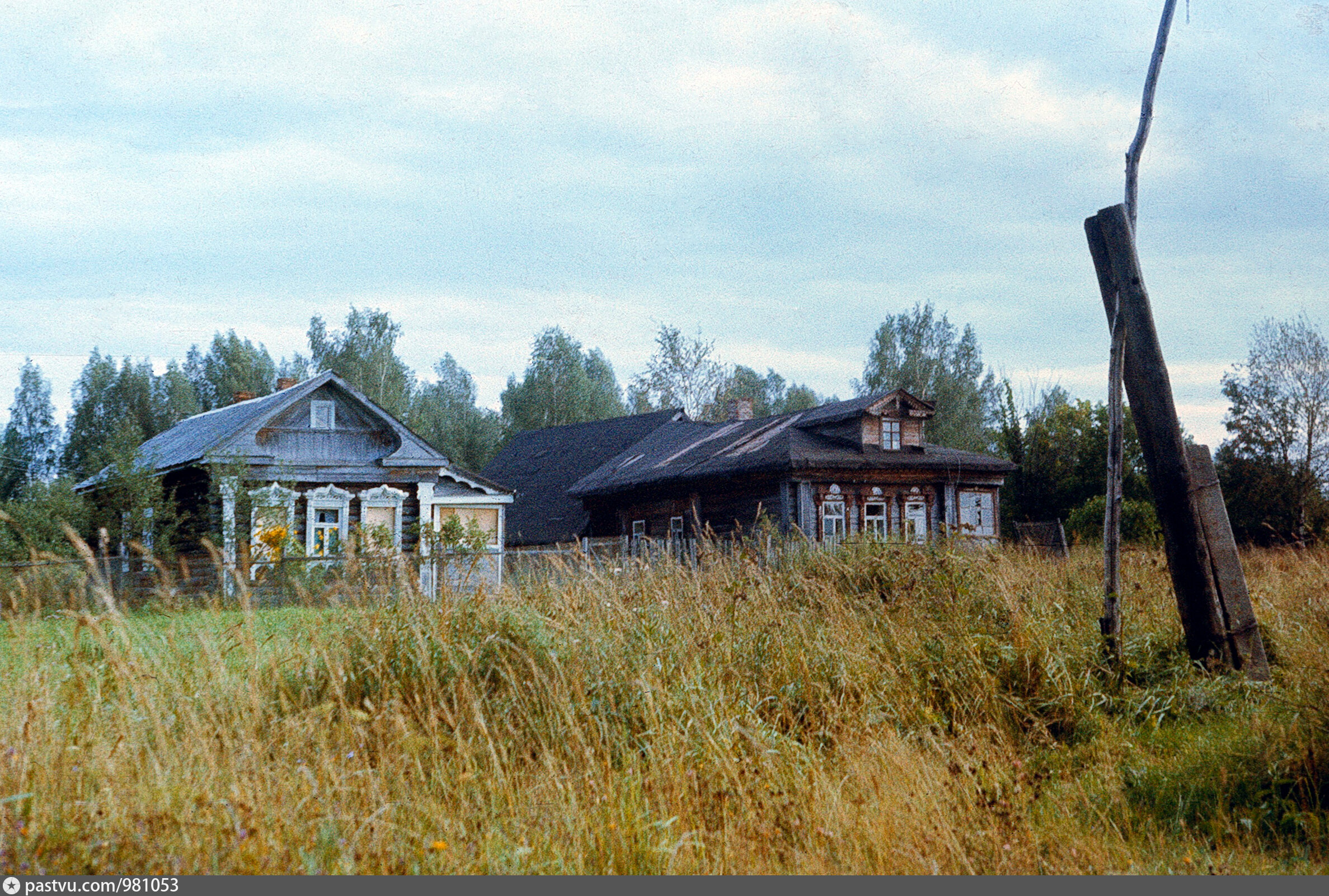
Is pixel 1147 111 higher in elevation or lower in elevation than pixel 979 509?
higher

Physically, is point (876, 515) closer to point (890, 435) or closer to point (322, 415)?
point (890, 435)

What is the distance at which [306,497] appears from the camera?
25.5 metres

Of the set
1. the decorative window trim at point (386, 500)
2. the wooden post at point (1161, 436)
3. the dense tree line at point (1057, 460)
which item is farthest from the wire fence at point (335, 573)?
the dense tree line at point (1057, 460)

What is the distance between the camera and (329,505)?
25.7 meters

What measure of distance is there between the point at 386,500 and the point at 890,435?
1333 centimetres

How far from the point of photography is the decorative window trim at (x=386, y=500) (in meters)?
26.0

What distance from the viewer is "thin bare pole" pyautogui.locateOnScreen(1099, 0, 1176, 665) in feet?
24.1

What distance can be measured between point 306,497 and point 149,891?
23429 mm

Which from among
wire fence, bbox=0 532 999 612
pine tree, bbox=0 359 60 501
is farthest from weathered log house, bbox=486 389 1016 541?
pine tree, bbox=0 359 60 501

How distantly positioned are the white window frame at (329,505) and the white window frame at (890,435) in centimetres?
1391

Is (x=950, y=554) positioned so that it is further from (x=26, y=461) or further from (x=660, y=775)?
(x=26, y=461)

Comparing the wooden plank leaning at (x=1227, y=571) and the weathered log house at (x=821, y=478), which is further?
the weathered log house at (x=821, y=478)

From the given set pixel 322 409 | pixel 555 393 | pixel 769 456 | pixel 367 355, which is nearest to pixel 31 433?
pixel 367 355

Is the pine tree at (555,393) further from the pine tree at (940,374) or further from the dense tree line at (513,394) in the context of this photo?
the pine tree at (940,374)
